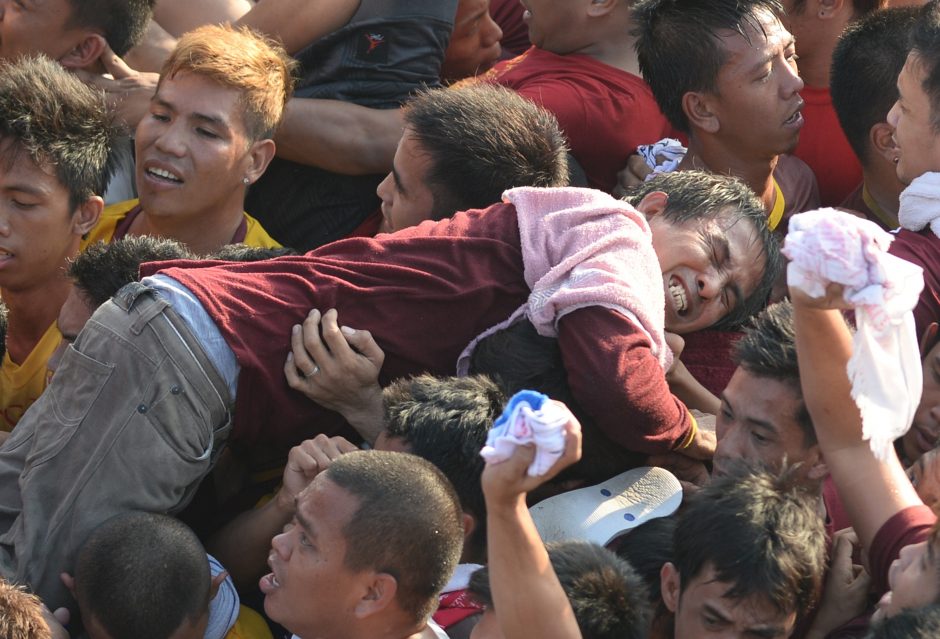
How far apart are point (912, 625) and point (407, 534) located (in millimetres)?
1030

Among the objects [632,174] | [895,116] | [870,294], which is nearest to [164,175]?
[632,174]

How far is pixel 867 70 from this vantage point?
14.2 ft

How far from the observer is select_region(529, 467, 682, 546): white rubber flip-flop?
3.07 m

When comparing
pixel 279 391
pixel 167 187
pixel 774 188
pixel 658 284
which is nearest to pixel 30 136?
pixel 167 187

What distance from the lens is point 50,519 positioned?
3.14m

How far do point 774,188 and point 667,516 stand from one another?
1.66 m

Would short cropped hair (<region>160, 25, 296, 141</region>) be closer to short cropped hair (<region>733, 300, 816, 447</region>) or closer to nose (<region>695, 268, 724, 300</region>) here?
nose (<region>695, 268, 724, 300</region>)

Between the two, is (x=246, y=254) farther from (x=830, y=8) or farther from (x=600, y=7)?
(x=830, y=8)

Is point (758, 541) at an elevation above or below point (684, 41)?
below

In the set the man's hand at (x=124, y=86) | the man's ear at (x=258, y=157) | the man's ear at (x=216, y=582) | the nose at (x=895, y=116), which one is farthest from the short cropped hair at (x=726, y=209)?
the man's hand at (x=124, y=86)

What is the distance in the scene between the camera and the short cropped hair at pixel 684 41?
14.1 feet

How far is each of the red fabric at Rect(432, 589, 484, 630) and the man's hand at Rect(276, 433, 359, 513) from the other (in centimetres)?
42

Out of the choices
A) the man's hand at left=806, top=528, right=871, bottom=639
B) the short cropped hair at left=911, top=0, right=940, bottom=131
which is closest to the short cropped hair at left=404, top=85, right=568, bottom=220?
the short cropped hair at left=911, top=0, right=940, bottom=131

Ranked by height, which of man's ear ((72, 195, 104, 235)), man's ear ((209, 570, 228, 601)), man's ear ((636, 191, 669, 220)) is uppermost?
man's ear ((636, 191, 669, 220))
